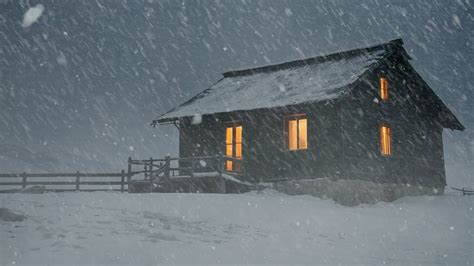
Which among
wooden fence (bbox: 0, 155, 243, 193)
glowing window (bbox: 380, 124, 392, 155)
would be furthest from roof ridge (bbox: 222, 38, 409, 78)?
wooden fence (bbox: 0, 155, 243, 193)

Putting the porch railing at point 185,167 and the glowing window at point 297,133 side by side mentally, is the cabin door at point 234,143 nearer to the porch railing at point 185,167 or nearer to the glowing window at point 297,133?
the porch railing at point 185,167

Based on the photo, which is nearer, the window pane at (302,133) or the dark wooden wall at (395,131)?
the dark wooden wall at (395,131)

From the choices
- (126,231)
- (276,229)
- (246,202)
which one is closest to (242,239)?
(276,229)

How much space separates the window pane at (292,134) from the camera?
24141 mm

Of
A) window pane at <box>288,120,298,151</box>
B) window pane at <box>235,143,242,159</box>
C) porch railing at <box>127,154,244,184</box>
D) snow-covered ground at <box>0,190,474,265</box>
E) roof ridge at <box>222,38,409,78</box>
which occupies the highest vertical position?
roof ridge at <box>222,38,409,78</box>

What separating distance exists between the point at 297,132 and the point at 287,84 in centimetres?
337

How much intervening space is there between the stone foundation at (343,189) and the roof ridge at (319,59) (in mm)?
6789

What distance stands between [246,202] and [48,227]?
8.26 m

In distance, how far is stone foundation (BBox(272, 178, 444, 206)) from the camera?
22484mm

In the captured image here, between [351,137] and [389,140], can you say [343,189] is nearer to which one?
[351,137]

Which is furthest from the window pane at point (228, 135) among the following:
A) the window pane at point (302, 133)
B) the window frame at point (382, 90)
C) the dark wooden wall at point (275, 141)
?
the window frame at point (382, 90)

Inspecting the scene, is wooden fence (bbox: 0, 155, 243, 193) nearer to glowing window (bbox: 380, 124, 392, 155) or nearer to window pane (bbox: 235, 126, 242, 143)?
window pane (bbox: 235, 126, 242, 143)

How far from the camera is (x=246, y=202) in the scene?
19516mm

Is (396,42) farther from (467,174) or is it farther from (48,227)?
(467,174)
